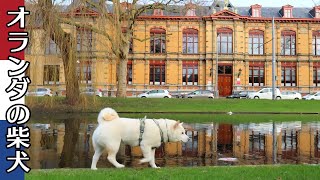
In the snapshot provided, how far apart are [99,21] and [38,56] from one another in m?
4.20

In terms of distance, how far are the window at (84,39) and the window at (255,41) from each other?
1480 inches

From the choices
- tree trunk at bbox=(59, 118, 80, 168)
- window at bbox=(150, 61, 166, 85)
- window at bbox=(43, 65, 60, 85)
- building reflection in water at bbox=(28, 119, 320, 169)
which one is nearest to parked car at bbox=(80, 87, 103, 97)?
window at bbox=(43, 65, 60, 85)

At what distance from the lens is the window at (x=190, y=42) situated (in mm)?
54438

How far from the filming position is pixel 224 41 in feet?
178

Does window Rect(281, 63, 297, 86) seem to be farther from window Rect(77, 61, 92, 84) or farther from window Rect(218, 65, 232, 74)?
window Rect(77, 61, 92, 84)

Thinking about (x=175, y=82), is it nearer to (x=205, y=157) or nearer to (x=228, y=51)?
(x=228, y=51)

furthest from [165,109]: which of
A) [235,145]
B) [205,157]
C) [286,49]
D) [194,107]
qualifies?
[286,49]

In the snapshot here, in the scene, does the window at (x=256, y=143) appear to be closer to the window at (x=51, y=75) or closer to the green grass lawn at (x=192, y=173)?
the green grass lawn at (x=192, y=173)

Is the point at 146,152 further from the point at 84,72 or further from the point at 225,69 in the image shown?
the point at 225,69

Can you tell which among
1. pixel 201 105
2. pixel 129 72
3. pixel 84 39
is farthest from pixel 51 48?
pixel 129 72

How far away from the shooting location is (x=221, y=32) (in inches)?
2133

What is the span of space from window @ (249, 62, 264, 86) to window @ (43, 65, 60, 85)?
37.1 metres

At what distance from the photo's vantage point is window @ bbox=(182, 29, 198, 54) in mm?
54438

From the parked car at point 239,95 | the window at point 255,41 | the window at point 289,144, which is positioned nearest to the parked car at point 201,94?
the parked car at point 239,95
